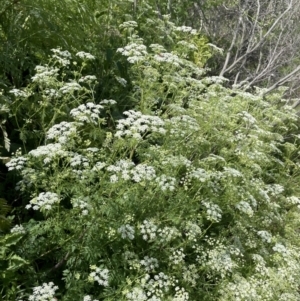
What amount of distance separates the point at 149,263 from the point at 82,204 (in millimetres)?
639

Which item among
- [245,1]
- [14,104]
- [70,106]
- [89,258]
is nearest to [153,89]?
[70,106]

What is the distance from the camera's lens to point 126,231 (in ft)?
8.38

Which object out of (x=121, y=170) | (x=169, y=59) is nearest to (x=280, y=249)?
(x=121, y=170)

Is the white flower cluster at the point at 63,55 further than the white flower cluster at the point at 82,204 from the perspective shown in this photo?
Yes

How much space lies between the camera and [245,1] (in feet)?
21.7

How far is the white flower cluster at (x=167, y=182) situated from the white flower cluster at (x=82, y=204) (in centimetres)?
49

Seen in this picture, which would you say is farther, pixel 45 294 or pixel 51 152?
pixel 51 152

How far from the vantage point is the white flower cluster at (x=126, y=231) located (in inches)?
99.3

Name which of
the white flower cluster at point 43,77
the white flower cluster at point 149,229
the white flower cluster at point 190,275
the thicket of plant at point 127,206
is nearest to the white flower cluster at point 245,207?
the thicket of plant at point 127,206

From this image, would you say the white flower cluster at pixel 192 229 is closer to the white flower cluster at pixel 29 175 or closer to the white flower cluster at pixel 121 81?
the white flower cluster at pixel 29 175

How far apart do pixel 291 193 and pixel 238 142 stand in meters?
1.25

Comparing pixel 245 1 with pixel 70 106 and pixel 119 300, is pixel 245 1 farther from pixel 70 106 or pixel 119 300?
pixel 119 300

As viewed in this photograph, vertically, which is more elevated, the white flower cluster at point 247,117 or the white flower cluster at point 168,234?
the white flower cluster at point 247,117

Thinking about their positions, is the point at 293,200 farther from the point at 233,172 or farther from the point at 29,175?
the point at 29,175
